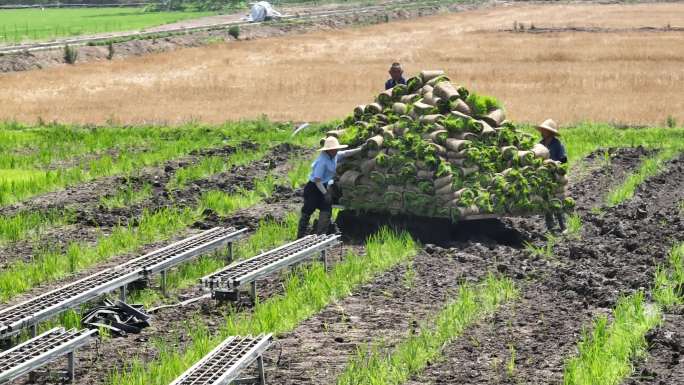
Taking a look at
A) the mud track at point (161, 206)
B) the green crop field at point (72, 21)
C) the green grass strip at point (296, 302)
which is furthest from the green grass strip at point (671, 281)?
the green crop field at point (72, 21)

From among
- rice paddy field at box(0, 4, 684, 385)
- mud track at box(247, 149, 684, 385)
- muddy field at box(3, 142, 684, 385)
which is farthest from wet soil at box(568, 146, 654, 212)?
mud track at box(247, 149, 684, 385)

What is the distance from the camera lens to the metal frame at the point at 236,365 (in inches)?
363

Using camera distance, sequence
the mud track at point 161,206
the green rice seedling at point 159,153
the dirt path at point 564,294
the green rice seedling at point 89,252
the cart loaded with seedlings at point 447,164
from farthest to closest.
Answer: the green rice seedling at point 159,153
the cart loaded with seedlings at point 447,164
the mud track at point 161,206
the green rice seedling at point 89,252
the dirt path at point 564,294

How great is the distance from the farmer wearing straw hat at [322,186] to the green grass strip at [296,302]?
71 centimetres

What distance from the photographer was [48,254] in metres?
14.6

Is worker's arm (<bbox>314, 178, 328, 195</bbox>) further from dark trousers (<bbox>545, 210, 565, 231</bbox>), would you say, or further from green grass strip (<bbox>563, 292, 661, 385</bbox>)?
green grass strip (<bbox>563, 292, 661, 385</bbox>)

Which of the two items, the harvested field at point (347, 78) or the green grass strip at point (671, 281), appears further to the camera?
the harvested field at point (347, 78)

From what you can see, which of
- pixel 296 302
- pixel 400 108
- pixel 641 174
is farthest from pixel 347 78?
pixel 296 302

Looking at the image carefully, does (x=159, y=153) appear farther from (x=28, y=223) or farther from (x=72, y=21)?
(x=72, y=21)

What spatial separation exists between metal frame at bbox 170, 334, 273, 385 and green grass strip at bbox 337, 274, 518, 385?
0.64m

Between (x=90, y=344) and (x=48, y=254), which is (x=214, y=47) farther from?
(x=90, y=344)

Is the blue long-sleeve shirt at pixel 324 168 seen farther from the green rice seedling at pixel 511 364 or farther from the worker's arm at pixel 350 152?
the green rice seedling at pixel 511 364

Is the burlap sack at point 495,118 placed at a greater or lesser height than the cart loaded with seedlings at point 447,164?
greater

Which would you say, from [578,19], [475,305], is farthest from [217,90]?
[578,19]
